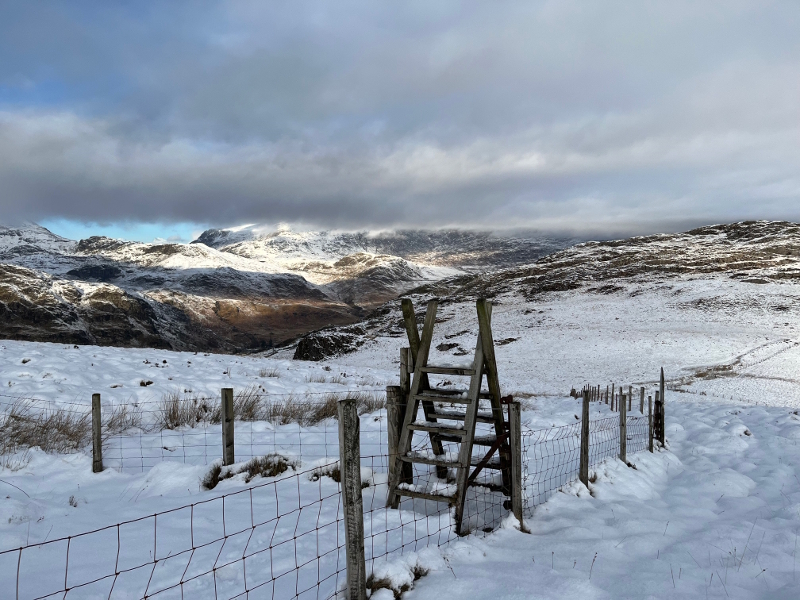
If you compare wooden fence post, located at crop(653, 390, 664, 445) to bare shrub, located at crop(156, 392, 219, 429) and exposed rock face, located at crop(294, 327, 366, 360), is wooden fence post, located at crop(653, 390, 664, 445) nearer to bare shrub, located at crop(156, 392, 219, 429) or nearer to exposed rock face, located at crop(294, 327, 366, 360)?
bare shrub, located at crop(156, 392, 219, 429)

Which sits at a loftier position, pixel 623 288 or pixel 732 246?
pixel 732 246

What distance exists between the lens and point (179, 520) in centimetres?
570

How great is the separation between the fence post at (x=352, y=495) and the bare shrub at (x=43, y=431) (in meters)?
6.14

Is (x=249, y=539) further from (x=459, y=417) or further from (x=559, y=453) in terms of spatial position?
(x=559, y=453)

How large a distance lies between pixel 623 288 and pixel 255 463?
54.4 m

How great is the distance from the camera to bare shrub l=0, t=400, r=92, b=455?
772cm

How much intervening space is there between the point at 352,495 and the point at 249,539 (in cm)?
182

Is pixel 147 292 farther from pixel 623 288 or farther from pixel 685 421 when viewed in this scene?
pixel 685 421

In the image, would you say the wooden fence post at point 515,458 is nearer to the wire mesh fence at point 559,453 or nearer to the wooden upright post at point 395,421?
the wire mesh fence at point 559,453

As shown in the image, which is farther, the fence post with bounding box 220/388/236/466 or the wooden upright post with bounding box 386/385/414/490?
the fence post with bounding box 220/388/236/466

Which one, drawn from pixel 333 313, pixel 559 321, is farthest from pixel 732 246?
pixel 333 313

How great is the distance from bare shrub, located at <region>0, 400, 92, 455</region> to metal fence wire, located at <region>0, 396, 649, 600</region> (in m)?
0.69

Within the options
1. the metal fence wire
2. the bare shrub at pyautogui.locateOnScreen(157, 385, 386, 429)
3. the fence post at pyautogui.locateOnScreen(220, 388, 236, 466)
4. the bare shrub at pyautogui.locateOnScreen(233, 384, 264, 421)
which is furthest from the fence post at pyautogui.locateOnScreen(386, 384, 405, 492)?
the bare shrub at pyautogui.locateOnScreen(233, 384, 264, 421)

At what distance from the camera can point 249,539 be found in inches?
201
